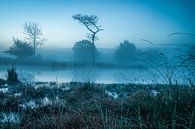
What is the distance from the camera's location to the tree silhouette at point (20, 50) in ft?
125

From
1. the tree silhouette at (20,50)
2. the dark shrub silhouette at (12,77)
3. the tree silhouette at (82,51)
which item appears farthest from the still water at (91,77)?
the tree silhouette at (82,51)

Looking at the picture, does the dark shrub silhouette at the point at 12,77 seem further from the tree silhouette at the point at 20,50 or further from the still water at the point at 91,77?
the tree silhouette at the point at 20,50

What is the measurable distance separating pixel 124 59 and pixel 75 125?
1835 inches

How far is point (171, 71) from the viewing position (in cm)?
338

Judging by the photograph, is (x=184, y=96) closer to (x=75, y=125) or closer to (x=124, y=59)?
(x=75, y=125)

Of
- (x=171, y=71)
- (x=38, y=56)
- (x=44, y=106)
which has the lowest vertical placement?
(x=44, y=106)

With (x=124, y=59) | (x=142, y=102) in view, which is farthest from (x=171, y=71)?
(x=124, y=59)

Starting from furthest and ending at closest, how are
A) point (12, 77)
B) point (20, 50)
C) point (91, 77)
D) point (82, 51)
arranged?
point (82, 51) → point (20, 50) → point (91, 77) → point (12, 77)

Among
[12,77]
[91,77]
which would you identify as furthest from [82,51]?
[12,77]

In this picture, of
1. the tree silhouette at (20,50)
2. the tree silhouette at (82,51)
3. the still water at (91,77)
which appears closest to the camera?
the still water at (91,77)

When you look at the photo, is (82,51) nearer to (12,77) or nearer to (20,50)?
(20,50)

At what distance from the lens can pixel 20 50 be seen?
38.8m

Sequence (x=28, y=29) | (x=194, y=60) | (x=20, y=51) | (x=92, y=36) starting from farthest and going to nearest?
(x=20, y=51) < (x=28, y=29) < (x=92, y=36) < (x=194, y=60)

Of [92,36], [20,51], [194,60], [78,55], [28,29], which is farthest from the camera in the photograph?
[78,55]
